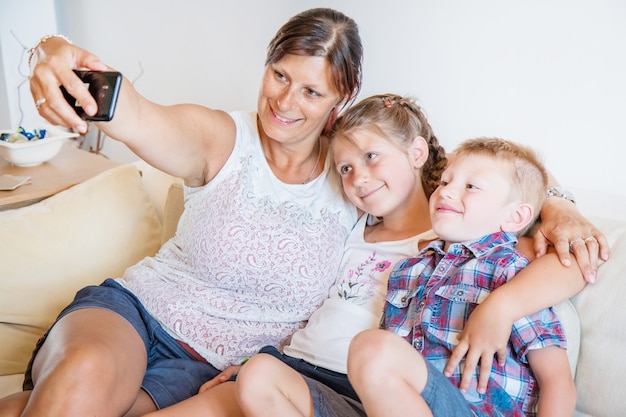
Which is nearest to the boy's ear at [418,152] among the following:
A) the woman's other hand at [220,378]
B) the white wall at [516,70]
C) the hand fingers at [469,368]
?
the white wall at [516,70]

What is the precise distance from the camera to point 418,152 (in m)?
1.41

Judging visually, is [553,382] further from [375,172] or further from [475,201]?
[375,172]

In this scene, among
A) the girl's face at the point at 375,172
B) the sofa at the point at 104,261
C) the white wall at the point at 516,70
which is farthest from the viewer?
the white wall at the point at 516,70

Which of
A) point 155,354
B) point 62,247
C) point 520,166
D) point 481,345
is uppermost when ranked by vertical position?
point 520,166

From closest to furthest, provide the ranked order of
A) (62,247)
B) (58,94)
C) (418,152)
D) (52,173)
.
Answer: (58,94), (418,152), (62,247), (52,173)

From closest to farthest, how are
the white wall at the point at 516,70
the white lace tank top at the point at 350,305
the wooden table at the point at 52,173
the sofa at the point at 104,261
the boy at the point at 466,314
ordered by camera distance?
1. the boy at the point at 466,314
2. the sofa at the point at 104,261
3. the white lace tank top at the point at 350,305
4. the white wall at the point at 516,70
5. the wooden table at the point at 52,173

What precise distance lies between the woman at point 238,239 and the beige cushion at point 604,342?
13 centimetres

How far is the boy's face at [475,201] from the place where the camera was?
1159 mm

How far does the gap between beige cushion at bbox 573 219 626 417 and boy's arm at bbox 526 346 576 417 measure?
0.48ft

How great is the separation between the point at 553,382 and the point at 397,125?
657 millimetres

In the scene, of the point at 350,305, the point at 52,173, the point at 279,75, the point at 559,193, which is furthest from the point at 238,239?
the point at 52,173

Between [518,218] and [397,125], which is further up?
[397,125]

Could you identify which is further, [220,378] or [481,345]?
[220,378]

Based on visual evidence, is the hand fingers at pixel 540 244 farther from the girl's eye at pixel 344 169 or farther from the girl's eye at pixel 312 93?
the girl's eye at pixel 312 93
